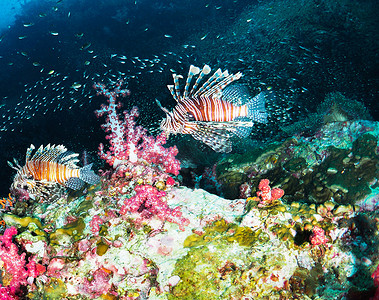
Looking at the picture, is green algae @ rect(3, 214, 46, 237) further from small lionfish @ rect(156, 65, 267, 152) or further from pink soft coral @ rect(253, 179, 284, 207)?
pink soft coral @ rect(253, 179, 284, 207)

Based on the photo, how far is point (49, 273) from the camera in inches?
90.7

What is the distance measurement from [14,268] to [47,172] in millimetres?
1868

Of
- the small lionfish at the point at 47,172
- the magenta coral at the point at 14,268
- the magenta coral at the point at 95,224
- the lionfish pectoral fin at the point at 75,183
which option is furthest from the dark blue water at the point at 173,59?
the magenta coral at the point at 14,268

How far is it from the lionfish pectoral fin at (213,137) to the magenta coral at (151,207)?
4.35 feet

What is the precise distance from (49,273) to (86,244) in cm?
42

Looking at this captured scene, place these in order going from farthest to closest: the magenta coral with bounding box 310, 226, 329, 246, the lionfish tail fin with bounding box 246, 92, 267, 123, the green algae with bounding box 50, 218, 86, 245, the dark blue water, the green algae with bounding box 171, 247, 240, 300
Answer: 1. the dark blue water
2. the lionfish tail fin with bounding box 246, 92, 267, 123
3. the green algae with bounding box 50, 218, 86, 245
4. the magenta coral with bounding box 310, 226, 329, 246
5. the green algae with bounding box 171, 247, 240, 300

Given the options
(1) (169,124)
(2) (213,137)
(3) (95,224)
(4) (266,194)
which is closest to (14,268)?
(3) (95,224)

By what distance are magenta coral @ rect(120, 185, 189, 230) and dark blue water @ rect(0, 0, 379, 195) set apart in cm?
445

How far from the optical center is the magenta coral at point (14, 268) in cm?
219

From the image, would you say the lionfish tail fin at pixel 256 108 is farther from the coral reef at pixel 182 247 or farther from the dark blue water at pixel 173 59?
the dark blue water at pixel 173 59

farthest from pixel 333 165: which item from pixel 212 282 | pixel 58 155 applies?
pixel 58 155

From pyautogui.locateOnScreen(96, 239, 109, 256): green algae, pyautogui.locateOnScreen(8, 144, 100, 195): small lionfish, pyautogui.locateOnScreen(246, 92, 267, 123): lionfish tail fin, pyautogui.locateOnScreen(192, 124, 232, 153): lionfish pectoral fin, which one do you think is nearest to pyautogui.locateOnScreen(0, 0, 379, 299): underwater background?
pyautogui.locateOnScreen(96, 239, 109, 256): green algae

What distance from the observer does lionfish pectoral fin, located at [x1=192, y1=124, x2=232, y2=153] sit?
3.63 m

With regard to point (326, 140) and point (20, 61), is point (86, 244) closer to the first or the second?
point (326, 140)
